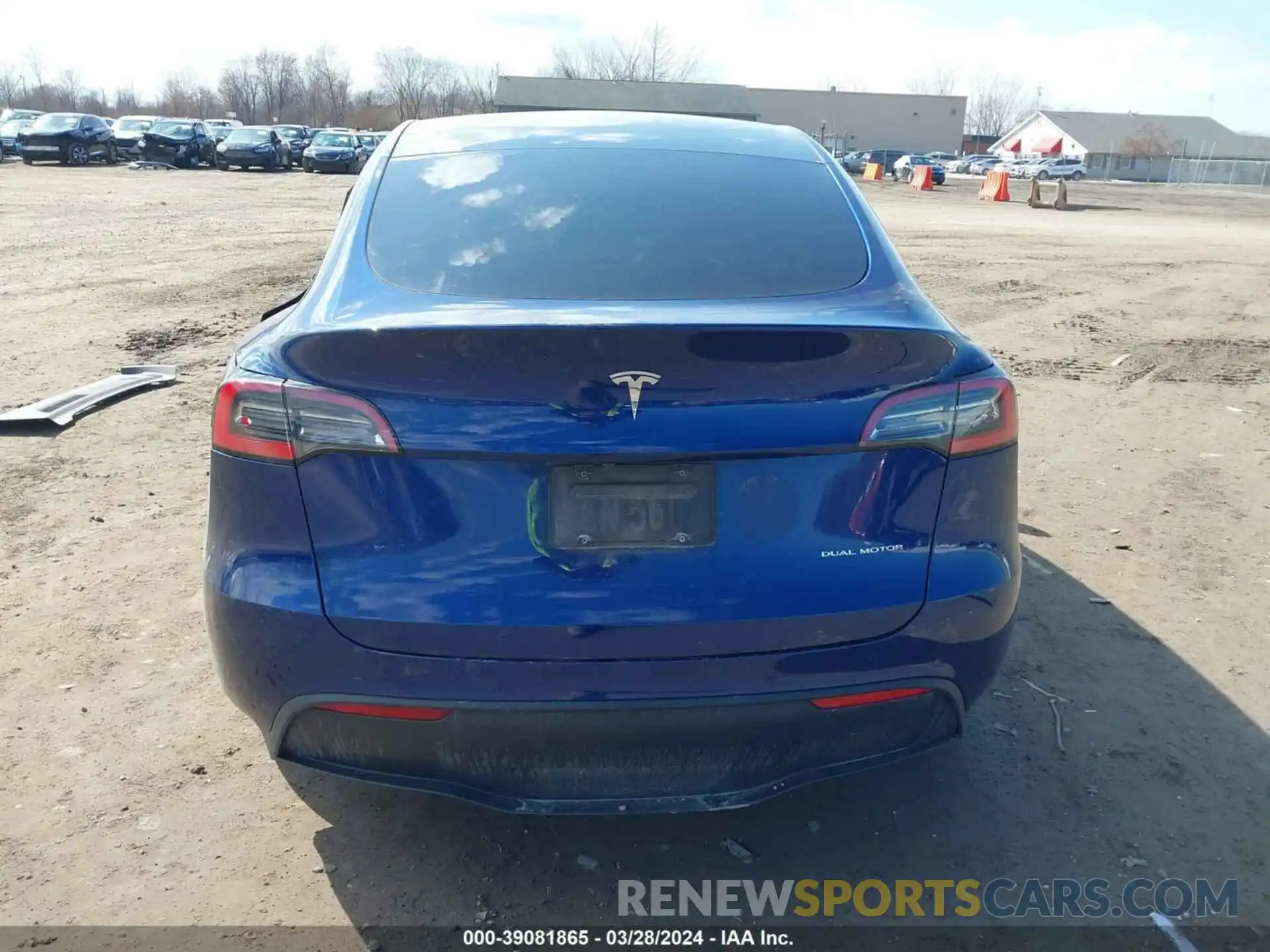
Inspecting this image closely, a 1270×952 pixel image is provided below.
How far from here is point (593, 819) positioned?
9.84 ft

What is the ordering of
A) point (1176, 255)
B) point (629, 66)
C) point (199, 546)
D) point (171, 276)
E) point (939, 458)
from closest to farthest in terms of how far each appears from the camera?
point (939, 458), point (199, 546), point (171, 276), point (1176, 255), point (629, 66)

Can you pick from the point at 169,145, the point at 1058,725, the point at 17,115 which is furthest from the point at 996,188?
the point at 17,115

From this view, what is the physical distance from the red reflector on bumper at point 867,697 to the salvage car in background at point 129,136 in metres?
45.1

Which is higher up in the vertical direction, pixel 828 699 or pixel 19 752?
pixel 828 699

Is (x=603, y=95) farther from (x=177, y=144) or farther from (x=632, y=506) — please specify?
(x=632, y=506)

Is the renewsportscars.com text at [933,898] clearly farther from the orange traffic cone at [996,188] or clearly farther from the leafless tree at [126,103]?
the leafless tree at [126,103]

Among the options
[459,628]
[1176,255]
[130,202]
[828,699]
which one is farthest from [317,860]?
[130,202]

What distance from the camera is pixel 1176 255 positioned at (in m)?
18.4

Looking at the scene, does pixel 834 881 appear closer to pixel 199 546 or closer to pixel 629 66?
pixel 199 546

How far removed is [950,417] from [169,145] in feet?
140

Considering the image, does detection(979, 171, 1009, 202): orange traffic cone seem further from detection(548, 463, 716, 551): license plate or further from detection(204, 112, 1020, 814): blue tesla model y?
detection(548, 463, 716, 551): license plate

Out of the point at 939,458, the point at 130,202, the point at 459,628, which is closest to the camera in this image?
the point at 459,628

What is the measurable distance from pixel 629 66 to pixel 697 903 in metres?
108

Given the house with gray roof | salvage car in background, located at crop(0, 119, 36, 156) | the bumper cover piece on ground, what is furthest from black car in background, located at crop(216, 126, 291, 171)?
the house with gray roof
